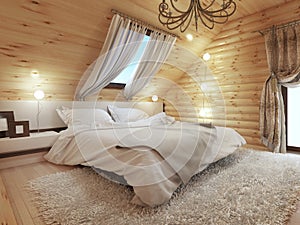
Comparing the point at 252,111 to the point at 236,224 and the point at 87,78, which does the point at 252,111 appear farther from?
the point at 87,78

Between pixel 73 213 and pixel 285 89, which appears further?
pixel 285 89

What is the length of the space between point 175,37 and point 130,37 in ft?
3.21

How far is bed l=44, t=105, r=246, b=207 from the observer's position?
5.09ft

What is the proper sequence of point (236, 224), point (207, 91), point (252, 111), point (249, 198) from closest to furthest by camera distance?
1. point (236, 224)
2. point (249, 198)
3. point (252, 111)
4. point (207, 91)

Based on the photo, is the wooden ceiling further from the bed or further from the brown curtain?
the bed

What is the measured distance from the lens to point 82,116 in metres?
3.20

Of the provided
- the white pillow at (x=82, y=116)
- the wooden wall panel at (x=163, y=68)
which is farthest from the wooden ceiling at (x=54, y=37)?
the white pillow at (x=82, y=116)

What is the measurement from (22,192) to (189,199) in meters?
1.55

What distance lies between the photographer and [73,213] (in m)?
1.44

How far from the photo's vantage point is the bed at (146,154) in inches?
61.1

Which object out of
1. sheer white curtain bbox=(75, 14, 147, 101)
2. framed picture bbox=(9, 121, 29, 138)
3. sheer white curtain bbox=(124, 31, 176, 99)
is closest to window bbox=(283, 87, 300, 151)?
sheer white curtain bbox=(124, 31, 176, 99)

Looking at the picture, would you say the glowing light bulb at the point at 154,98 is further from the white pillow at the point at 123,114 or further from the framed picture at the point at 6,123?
the framed picture at the point at 6,123

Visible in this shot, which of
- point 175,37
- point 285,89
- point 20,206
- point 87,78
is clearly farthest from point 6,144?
point 285,89

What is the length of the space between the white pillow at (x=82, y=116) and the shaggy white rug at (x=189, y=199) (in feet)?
3.13
